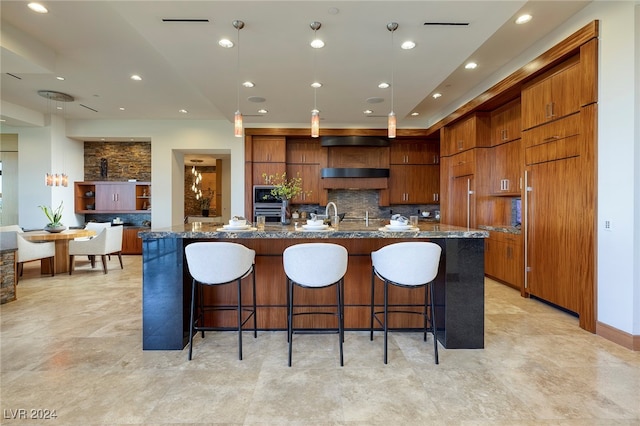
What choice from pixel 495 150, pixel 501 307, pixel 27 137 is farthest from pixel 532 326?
pixel 27 137

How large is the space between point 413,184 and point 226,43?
5340 millimetres

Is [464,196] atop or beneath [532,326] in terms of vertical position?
atop

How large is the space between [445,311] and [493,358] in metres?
0.48

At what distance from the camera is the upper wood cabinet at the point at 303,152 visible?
7.17m

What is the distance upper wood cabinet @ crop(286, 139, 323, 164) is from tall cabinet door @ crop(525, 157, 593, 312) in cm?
430

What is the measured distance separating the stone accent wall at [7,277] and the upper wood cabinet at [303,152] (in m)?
4.88

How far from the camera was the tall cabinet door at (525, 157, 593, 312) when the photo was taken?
10.3ft

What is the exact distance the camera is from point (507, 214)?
17.0ft

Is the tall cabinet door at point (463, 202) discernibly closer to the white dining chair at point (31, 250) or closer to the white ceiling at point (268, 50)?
the white ceiling at point (268, 50)

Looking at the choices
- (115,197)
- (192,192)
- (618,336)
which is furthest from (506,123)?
(192,192)

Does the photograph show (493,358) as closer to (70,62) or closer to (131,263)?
(70,62)

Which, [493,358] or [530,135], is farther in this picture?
[530,135]

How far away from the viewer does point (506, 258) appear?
462 centimetres

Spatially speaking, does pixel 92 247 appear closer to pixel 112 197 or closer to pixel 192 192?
pixel 112 197
